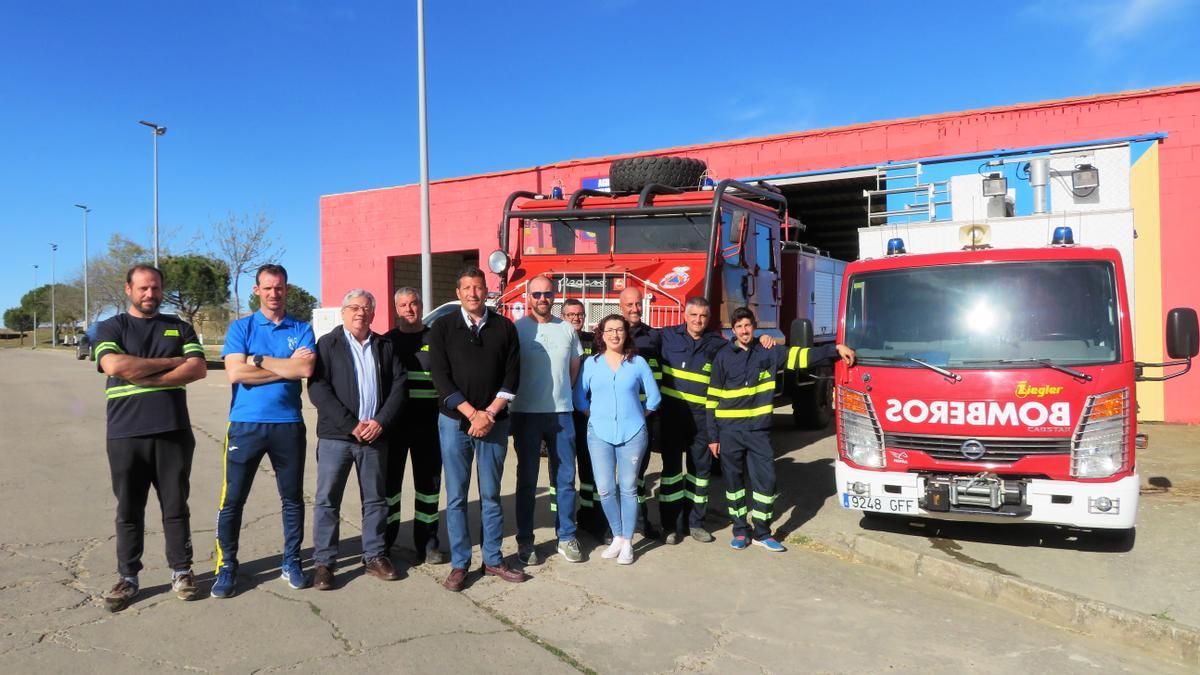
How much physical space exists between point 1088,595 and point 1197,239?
28.3ft

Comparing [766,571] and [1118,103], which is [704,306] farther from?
[1118,103]

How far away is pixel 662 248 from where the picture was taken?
27.1 feet

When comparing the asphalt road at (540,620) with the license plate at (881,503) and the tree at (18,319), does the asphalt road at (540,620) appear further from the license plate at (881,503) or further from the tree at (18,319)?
the tree at (18,319)

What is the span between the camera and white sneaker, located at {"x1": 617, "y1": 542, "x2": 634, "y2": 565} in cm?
509

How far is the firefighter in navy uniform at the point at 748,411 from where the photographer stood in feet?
17.8

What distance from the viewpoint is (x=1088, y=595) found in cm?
433

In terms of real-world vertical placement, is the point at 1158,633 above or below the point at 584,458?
below

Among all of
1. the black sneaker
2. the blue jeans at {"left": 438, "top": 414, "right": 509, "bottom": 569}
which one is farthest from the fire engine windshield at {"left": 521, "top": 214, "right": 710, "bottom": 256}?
the black sneaker

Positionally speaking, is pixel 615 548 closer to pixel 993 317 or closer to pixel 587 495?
pixel 587 495

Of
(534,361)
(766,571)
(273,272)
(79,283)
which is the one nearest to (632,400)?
(534,361)

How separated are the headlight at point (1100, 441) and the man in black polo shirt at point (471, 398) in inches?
135

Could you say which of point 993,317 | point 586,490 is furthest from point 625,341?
point 993,317

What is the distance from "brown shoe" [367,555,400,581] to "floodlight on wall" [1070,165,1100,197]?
19.8 ft

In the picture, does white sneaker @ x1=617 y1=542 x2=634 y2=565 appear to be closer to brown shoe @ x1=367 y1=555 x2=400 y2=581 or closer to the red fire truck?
brown shoe @ x1=367 y1=555 x2=400 y2=581
